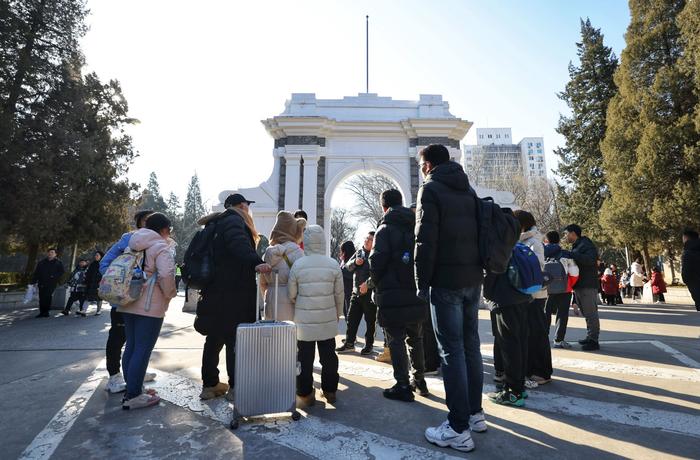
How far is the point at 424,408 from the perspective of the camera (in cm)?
346

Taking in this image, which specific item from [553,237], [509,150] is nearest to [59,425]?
[553,237]

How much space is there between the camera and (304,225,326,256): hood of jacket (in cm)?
377

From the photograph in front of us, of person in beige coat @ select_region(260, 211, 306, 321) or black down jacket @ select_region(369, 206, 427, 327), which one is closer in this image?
black down jacket @ select_region(369, 206, 427, 327)

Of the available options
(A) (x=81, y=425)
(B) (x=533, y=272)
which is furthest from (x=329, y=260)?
(A) (x=81, y=425)

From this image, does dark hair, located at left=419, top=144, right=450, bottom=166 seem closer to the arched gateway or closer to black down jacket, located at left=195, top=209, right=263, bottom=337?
black down jacket, located at left=195, top=209, right=263, bottom=337

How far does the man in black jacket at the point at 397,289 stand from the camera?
3.67 metres

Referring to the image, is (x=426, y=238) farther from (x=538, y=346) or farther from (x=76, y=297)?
(x=76, y=297)

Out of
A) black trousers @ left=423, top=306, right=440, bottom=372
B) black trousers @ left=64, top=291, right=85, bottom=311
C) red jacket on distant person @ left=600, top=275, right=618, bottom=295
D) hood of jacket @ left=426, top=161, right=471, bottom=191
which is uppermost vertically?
hood of jacket @ left=426, top=161, right=471, bottom=191

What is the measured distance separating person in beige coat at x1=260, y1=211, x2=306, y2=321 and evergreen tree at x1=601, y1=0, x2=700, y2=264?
696 inches

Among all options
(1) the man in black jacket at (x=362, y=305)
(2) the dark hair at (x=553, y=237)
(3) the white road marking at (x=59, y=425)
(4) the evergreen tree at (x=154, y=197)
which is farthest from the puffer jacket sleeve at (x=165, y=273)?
(4) the evergreen tree at (x=154, y=197)

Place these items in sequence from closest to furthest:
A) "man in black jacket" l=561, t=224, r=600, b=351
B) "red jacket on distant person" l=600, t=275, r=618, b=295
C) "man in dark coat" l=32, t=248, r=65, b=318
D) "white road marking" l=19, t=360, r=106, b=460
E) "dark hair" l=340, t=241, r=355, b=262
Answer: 1. "white road marking" l=19, t=360, r=106, b=460
2. "man in black jacket" l=561, t=224, r=600, b=351
3. "dark hair" l=340, t=241, r=355, b=262
4. "man in dark coat" l=32, t=248, r=65, b=318
5. "red jacket on distant person" l=600, t=275, r=618, b=295

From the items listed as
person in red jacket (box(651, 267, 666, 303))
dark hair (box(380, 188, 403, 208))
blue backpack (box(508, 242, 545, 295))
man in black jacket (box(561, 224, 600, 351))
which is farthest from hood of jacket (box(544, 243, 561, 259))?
person in red jacket (box(651, 267, 666, 303))

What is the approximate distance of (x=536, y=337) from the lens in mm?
4293

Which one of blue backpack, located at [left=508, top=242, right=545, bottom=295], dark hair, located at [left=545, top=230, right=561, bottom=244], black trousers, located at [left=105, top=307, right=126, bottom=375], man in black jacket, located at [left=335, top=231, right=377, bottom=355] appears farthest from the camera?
man in black jacket, located at [left=335, top=231, right=377, bottom=355]
